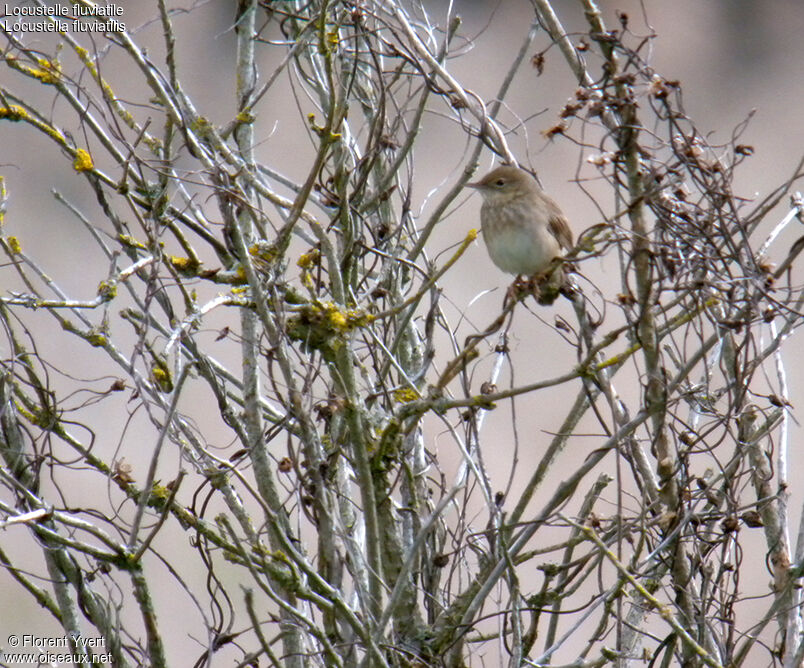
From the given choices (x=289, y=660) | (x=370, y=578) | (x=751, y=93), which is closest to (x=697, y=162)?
(x=370, y=578)

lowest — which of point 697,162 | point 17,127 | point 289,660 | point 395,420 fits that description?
point 289,660

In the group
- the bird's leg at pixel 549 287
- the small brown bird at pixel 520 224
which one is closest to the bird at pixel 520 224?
the small brown bird at pixel 520 224

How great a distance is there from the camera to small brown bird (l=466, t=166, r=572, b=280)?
15.7ft

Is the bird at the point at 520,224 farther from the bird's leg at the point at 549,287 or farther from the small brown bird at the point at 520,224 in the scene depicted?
the bird's leg at the point at 549,287

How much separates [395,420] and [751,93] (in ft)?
35.5

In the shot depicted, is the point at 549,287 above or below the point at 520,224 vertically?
below

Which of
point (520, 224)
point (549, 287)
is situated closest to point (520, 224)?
point (520, 224)

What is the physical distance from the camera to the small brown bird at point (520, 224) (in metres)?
4.80

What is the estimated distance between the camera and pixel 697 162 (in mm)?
2768

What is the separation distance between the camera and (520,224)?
15.8 ft

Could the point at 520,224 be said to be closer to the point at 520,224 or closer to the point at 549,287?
the point at 520,224

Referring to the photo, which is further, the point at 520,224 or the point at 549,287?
the point at 520,224

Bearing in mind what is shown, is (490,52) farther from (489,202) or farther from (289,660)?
(289,660)

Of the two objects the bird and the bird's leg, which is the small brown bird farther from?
the bird's leg
